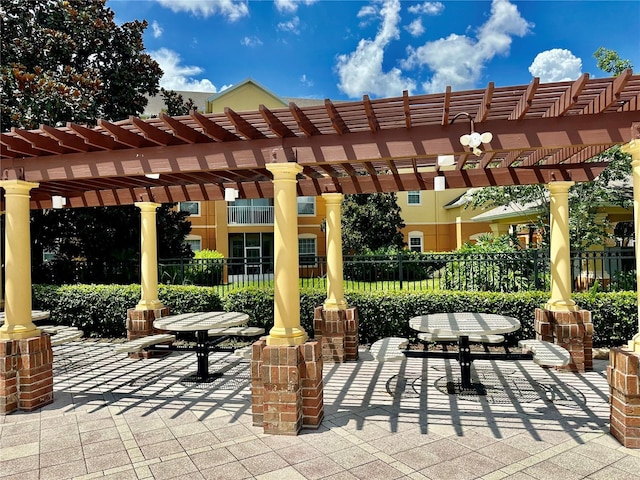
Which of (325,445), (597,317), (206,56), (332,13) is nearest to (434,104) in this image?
(325,445)

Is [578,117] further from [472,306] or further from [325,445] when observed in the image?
[472,306]

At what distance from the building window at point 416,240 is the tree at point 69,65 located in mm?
16399

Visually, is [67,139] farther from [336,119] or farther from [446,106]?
[446,106]

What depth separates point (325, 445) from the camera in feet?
12.6

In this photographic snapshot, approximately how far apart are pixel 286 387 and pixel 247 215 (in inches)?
718

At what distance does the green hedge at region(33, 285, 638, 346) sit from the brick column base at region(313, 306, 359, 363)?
121 cm

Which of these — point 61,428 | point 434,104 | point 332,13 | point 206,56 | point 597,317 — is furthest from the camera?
point 206,56

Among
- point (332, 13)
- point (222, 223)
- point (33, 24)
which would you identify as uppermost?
point (33, 24)

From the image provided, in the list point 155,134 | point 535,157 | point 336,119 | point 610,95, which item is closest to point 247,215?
point 535,157

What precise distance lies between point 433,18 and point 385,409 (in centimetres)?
818

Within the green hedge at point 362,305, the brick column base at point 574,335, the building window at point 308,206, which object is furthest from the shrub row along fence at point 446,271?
the building window at point 308,206

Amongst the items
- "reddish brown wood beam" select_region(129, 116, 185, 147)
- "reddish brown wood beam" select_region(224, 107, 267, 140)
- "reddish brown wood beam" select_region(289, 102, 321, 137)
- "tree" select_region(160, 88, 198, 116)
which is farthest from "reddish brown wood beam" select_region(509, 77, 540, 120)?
"tree" select_region(160, 88, 198, 116)

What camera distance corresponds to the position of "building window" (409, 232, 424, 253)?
2433cm

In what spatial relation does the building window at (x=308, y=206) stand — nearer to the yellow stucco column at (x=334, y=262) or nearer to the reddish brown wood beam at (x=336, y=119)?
the yellow stucco column at (x=334, y=262)
